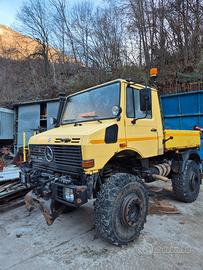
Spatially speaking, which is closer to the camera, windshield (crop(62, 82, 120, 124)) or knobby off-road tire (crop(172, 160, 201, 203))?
windshield (crop(62, 82, 120, 124))

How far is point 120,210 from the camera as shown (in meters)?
3.08

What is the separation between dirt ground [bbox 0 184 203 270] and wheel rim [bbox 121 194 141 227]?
317mm

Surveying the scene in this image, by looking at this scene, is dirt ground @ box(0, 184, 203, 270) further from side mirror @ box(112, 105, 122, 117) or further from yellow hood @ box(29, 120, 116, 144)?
side mirror @ box(112, 105, 122, 117)

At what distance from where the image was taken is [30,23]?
1912 centimetres

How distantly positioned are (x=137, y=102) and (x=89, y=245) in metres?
2.16

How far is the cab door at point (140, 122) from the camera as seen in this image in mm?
3500

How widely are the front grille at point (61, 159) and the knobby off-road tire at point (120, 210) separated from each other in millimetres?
489

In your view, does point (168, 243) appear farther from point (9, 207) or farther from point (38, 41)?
point (38, 41)

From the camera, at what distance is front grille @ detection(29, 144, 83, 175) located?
2.97 meters

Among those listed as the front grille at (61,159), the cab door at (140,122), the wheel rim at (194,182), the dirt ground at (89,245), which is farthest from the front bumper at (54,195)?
the wheel rim at (194,182)

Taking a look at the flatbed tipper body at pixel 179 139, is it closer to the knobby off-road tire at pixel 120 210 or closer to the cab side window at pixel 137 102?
the cab side window at pixel 137 102

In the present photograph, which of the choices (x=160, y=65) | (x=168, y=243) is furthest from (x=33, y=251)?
(x=160, y=65)

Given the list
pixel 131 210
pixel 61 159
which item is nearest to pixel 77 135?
pixel 61 159

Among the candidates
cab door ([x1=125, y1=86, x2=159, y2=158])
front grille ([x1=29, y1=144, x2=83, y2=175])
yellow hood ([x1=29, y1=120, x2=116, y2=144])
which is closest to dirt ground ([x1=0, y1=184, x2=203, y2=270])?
front grille ([x1=29, y1=144, x2=83, y2=175])
